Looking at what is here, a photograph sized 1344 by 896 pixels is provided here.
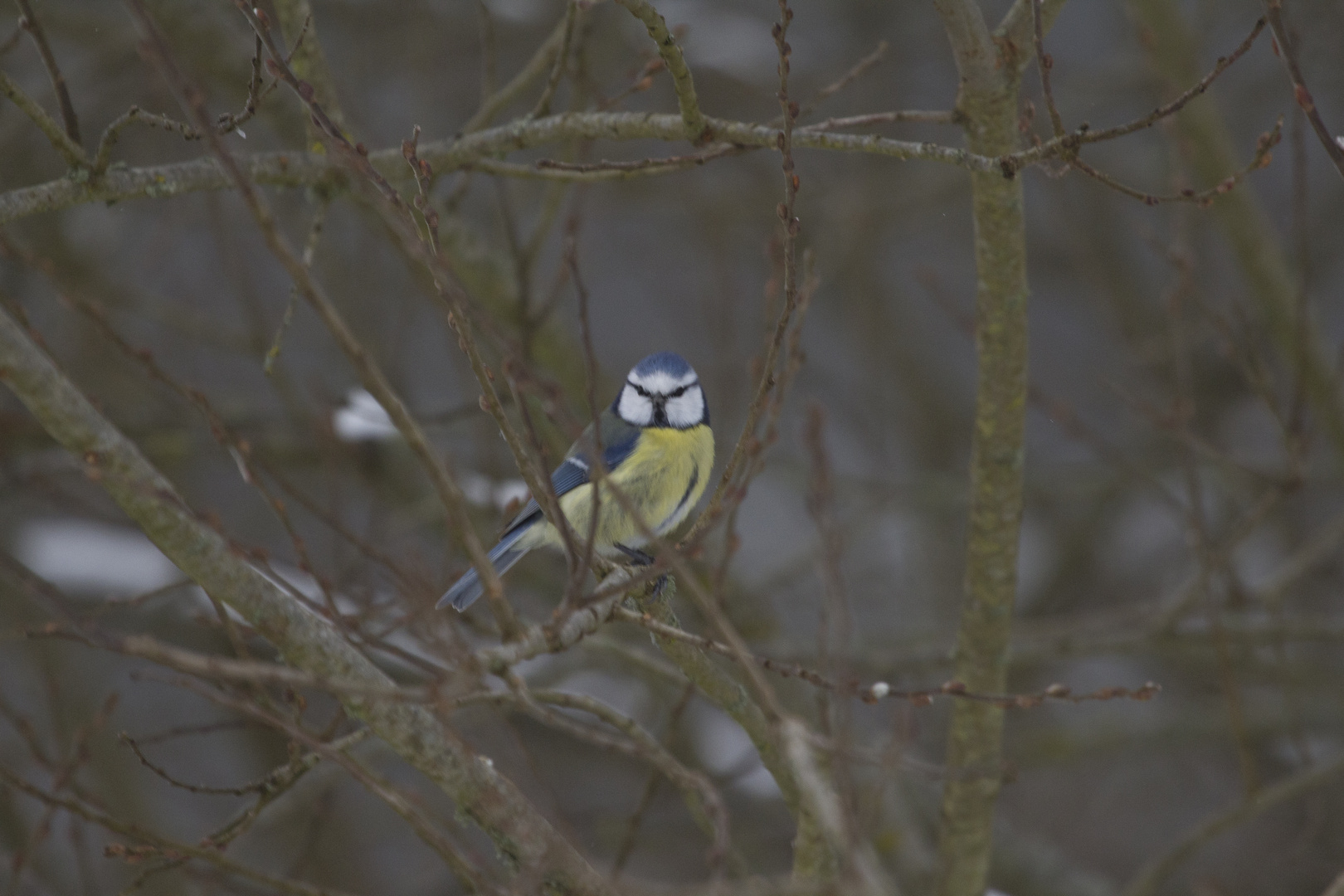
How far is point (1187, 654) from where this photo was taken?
193 inches

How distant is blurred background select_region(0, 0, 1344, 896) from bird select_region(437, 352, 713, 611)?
269 millimetres

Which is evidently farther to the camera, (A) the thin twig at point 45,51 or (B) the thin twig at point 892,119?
(B) the thin twig at point 892,119

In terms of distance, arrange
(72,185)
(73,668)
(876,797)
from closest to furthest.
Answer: (876,797), (72,185), (73,668)

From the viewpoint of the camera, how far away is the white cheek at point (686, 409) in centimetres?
392

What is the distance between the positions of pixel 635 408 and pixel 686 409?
0.59ft

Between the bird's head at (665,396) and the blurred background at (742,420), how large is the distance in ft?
1.25

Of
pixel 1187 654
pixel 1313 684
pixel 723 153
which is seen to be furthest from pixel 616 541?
pixel 1313 684

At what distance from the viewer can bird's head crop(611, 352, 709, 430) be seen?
3922mm

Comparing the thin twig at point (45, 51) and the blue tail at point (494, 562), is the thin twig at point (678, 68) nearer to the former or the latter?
the thin twig at point (45, 51)

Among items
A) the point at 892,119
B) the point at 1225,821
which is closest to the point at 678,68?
the point at 892,119

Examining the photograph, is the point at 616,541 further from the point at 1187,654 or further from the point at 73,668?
the point at 73,668

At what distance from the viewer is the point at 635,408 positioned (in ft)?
13.2

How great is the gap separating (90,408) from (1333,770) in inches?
147

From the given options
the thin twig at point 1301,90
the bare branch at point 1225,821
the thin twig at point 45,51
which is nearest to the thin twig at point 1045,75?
the thin twig at point 1301,90
